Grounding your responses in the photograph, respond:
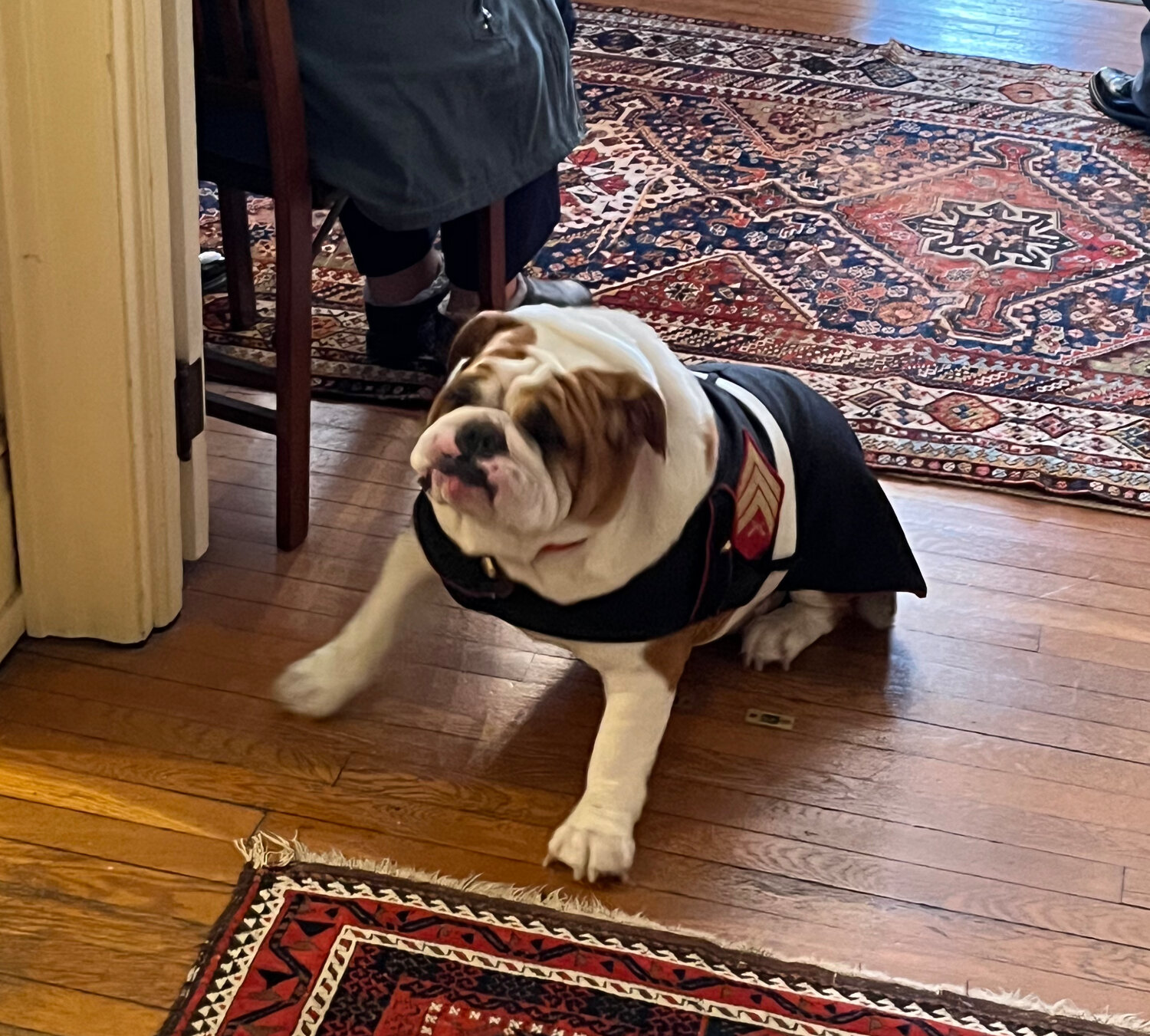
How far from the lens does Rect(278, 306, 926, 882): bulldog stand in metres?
1.24

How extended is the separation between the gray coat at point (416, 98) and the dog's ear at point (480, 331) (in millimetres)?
421

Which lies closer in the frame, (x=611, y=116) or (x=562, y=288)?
(x=562, y=288)

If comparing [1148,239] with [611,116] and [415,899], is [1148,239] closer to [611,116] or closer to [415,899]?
[611,116]

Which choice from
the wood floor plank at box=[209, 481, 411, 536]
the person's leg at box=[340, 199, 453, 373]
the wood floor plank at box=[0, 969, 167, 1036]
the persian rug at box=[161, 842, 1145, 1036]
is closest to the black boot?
the person's leg at box=[340, 199, 453, 373]

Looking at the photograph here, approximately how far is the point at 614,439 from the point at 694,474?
0.13 m

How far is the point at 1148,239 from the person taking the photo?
2.80 meters

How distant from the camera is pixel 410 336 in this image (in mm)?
2197

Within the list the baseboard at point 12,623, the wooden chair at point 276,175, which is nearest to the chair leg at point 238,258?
the wooden chair at point 276,175

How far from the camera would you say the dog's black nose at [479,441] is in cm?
122

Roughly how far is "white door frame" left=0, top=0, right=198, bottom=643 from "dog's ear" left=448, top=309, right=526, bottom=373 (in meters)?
0.35

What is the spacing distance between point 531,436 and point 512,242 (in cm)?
98

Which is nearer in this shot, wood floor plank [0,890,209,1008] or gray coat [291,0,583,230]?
wood floor plank [0,890,209,1008]

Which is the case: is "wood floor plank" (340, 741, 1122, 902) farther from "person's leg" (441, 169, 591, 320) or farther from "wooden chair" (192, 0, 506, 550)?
"person's leg" (441, 169, 591, 320)

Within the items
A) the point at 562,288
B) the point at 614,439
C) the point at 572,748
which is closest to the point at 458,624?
the point at 572,748
